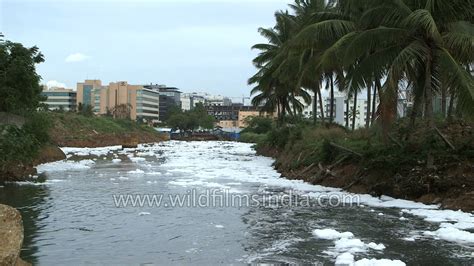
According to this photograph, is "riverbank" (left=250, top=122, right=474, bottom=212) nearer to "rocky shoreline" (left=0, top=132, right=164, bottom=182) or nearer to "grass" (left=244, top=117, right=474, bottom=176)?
"grass" (left=244, top=117, right=474, bottom=176)

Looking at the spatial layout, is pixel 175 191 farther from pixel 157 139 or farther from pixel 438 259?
pixel 157 139

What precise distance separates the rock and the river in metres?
A: 1.65

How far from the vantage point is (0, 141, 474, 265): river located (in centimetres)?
914

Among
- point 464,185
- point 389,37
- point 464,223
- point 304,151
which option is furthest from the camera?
point 304,151

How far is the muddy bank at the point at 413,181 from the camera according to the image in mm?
14367

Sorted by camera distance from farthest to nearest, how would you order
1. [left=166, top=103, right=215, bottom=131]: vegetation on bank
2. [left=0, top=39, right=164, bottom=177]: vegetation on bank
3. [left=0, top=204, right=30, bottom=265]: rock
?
[left=166, top=103, right=215, bottom=131]: vegetation on bank < [left=0, top=39, right=164, bottom=177]: vegetation on bank < [left=0, top=204, right=30, bottom=265]: rock

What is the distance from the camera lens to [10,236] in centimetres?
680

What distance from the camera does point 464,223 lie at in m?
12.0

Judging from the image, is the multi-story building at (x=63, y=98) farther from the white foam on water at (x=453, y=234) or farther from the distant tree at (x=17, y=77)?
the white foam on water at (x=453, y=234)

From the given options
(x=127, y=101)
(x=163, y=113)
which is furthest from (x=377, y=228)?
(x=163, y=113)

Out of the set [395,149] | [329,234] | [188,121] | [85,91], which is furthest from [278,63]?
[85,91]

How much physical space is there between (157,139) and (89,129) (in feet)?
90.6

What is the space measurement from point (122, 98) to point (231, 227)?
17262 cm

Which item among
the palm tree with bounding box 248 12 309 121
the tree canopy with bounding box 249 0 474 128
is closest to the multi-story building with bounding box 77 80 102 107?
the palm tree with bounding box 248 12 309 121
